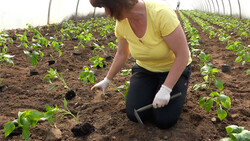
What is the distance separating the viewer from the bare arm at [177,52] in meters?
1.98

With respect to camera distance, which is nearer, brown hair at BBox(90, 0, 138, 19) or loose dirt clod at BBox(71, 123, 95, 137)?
brown hair at BBox(90, 0, 138, 19)

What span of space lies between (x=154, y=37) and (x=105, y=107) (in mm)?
952

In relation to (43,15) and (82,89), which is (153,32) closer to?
(82,89)

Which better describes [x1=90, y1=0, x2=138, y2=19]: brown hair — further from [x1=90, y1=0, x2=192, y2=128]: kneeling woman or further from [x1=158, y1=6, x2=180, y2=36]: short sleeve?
[x1=158, y1=6, x2=180, y2=36]: short sleeve

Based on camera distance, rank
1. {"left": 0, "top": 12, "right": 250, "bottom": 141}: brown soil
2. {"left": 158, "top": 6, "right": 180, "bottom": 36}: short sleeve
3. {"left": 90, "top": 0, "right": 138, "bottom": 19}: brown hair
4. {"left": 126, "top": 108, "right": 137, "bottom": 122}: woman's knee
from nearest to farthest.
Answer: {"left": 90, "top": 0, "right": 138, "bottom": 19}: brown hair → {"left": 158, "top": 6, "right": 180, "bottom": 36}: short sleeve → {"left": 0, "top": 12, "right": 250, "bottom": 141}: brown soil → {"left": 126, "top": 108, "right": 137, "bottom": 122}: woman's knee

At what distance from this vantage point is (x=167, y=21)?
1.95 meters

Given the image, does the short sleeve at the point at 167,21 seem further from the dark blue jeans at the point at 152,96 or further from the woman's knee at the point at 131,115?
the woman's knee at the point at 131,115

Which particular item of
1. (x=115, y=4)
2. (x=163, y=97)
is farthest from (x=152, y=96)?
(x=115, y=4)

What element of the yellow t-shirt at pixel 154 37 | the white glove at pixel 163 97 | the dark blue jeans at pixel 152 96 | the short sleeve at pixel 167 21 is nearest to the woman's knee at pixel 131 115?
the dark blue jeans at pixel 152 96

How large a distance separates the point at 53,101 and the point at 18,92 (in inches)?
20.0

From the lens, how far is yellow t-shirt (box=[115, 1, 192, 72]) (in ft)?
6.48

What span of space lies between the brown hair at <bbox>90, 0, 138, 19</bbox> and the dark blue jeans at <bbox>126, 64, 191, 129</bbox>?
76cm

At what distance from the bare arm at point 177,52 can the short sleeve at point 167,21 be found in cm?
3

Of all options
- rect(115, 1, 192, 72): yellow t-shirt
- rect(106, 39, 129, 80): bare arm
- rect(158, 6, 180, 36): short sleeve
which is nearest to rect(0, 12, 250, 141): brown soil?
rect(106, 39, 129, 80): bare arm
